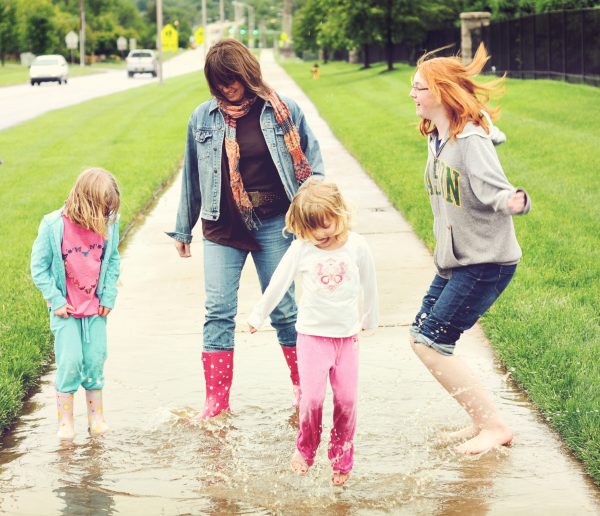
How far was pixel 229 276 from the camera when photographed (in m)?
5.45

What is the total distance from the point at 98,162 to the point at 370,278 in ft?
43.4

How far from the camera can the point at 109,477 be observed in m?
4.73

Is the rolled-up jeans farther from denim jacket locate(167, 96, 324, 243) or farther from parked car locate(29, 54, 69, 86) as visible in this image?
parked car locate(29, 54, 69, 86)

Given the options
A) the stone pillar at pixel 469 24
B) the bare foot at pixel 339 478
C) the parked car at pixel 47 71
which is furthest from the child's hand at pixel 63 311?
the parked car at pixel 47 71

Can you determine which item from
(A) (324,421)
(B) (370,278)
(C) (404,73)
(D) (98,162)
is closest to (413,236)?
(A) (324,421)

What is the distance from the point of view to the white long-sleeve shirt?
445 centimetres

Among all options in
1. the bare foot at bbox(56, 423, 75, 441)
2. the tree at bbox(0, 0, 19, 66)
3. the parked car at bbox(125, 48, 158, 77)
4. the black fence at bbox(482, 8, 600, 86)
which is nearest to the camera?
the bare foot at bbox(56, 423, 75, 441)

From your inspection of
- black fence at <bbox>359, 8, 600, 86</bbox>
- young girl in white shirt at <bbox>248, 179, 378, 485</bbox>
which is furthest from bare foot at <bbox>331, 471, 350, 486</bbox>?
black fence at <bbox>359, 8, 600, 86</bbox>

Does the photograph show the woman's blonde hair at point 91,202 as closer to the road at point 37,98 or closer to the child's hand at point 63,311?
the child's hand at point 63,311

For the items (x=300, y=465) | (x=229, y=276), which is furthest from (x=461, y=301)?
(x=229, y=276)

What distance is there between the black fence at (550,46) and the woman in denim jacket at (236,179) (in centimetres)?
2219

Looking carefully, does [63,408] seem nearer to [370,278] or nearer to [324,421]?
[324,421]

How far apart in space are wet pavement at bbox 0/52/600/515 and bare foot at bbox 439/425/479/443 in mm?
62

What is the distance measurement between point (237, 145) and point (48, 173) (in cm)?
→ 1139
